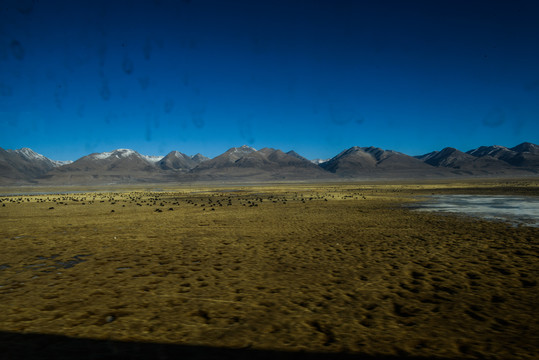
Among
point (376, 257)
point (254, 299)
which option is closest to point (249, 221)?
point (376, 257)

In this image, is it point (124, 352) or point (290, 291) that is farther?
point (290, 291)

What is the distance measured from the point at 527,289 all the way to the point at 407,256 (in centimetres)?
361

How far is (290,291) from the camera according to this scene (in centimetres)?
748

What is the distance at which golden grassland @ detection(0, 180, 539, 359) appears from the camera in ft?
17.4

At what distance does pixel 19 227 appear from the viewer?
18.4 m

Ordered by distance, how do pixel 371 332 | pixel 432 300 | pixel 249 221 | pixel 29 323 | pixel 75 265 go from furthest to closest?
pixel 249 221
pixel 75 265
pixel 432 300
pixel 29 323
pixel 371 332

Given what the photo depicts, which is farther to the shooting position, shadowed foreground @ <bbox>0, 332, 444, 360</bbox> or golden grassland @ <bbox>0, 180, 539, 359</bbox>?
golden grassland @ <bbox>0, 180, 539, 359</bbox>

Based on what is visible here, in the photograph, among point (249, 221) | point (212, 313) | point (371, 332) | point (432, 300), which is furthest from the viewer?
point (249, 221)

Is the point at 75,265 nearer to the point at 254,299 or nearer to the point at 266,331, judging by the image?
the point at 254,299

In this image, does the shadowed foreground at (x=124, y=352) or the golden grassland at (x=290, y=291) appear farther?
the golden grassland at (x=290, y=291)

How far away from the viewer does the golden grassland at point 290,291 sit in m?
5.29

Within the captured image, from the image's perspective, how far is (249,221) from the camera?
20.0m

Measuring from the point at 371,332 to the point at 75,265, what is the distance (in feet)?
29.8

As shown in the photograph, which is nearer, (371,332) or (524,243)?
(371,332)
